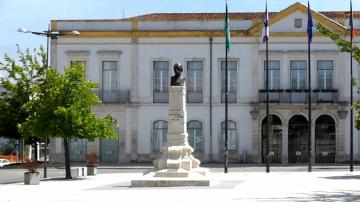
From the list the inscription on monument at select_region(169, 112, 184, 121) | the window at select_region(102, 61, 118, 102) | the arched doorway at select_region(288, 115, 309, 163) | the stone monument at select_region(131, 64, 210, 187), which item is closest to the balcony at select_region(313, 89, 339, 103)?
the arched doorway at select_region(288, 115, 309, 163)

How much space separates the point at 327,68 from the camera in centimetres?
5116

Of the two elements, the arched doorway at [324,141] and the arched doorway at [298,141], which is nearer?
the arched doorway at [324,141]

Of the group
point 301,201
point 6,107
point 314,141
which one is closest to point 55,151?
point 6,107

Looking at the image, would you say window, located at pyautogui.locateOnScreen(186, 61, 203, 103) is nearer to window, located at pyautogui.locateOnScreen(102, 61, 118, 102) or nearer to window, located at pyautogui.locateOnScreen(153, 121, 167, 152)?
window, located at pyautogui.locateOnScreen(153, 121, 167, 152)

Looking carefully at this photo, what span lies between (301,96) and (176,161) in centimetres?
2472

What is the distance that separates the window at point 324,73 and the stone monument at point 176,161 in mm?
23438

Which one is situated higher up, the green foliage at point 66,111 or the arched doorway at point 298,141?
the green foliage at point 66,111

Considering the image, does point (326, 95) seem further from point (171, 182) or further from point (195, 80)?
point (171, 182)

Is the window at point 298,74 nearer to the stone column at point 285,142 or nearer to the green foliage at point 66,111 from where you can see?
the stone column at point 285,142

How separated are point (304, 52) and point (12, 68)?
19816 mm

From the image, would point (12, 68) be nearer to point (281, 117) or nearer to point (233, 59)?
point (233, 59)

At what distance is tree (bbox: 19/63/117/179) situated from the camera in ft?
105

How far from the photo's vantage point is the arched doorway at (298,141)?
5144 centimetres

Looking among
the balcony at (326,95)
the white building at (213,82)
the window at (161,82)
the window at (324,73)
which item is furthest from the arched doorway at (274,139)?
the window at (161,82)
